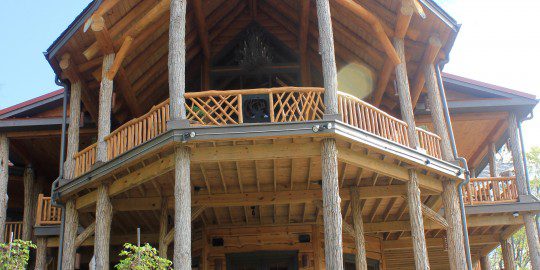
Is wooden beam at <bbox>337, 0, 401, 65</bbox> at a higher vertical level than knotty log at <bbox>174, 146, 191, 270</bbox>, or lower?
higher

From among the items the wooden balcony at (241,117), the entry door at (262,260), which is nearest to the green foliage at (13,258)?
the wooden balcony at (241,117)

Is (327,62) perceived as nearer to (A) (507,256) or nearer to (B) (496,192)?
(B) (496,192)

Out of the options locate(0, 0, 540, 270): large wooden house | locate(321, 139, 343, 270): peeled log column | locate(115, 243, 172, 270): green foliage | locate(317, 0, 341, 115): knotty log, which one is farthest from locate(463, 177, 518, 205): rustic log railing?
locate(115, 243, 172, 270): green foliage

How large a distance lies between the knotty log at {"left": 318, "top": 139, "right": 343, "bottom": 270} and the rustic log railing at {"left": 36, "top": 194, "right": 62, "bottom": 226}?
9.78 meters

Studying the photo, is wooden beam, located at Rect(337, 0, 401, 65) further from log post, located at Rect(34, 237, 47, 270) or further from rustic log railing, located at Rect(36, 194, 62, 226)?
log post, located at Rect(34, 237, 47, 270)

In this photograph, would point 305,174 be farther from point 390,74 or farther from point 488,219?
point 488,219

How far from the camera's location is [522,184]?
19.1 m

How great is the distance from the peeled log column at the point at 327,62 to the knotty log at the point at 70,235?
6.80 m

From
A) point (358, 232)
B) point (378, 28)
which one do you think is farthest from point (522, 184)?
point (378, 28)

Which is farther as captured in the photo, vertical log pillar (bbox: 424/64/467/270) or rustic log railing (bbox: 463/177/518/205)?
rustic log railing (bbox: 463/177/518/205)

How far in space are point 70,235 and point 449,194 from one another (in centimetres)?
879

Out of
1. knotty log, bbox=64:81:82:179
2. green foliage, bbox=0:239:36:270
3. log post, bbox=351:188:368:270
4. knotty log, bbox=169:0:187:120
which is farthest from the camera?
knotty log, bbox=64:81:82:179

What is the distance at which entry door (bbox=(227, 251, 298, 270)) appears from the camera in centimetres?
1808

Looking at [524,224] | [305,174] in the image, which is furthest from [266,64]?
[524,224]
